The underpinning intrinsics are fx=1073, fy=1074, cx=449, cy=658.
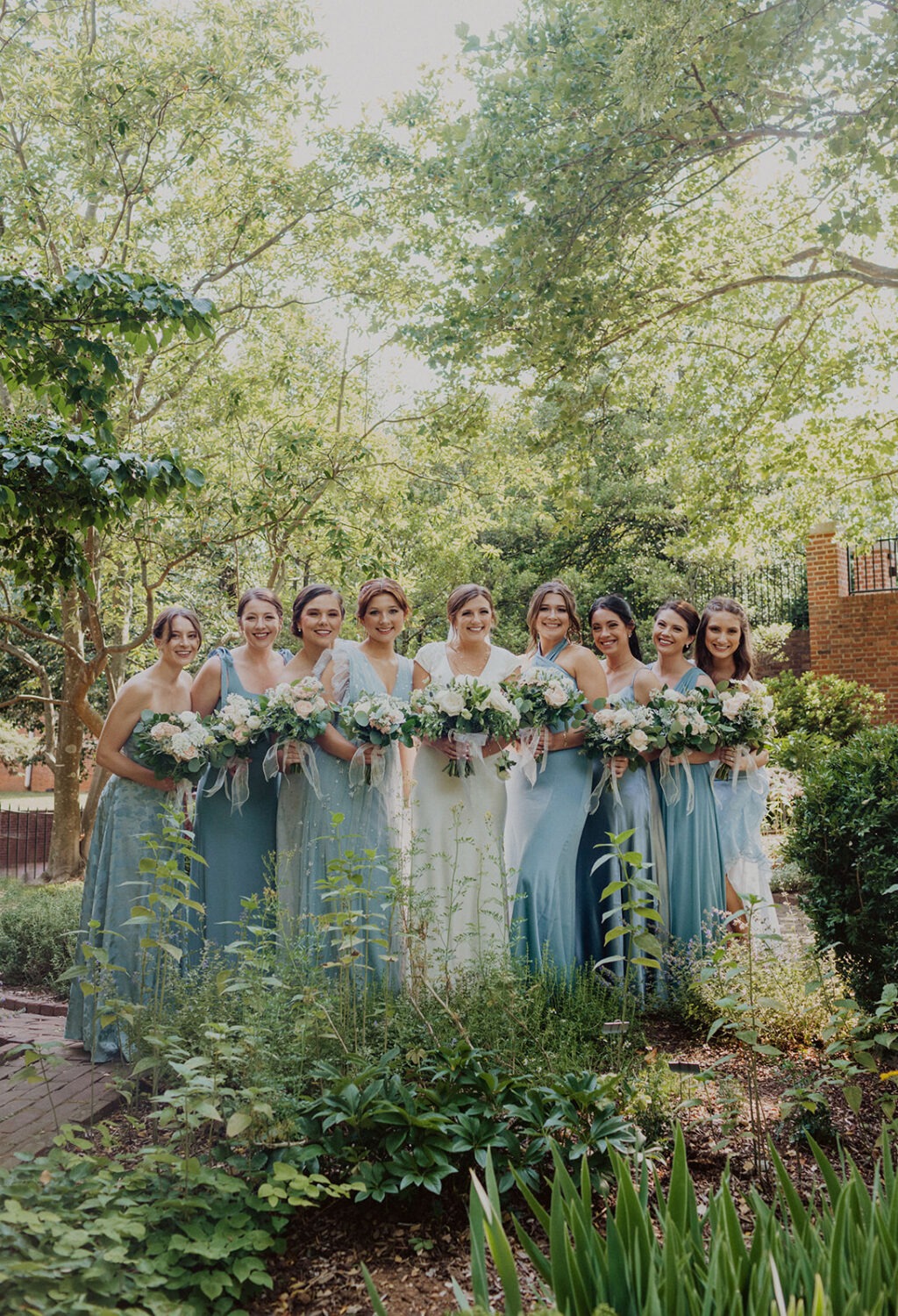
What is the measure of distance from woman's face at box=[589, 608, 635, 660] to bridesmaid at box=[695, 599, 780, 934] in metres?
0.55

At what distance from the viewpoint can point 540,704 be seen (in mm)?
5738

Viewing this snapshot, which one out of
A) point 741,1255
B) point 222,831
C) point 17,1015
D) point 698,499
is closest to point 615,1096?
point 741,1255

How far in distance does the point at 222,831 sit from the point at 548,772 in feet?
5.98

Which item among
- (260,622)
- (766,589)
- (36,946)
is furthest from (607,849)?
(766,589)

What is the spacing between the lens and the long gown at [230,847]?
5699mm

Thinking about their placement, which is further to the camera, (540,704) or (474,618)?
(474,618)

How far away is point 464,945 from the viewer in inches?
230

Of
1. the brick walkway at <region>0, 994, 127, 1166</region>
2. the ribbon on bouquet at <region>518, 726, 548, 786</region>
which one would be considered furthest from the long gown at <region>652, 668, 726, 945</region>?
the brick walkway at <region>0, 994, 127, 1166</region>

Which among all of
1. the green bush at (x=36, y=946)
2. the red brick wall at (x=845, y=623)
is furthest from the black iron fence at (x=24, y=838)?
the red brick wall at (x=845, y=623)

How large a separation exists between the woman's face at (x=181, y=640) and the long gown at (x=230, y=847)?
32 cm

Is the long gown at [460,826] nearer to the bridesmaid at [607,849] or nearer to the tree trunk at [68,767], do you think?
the bridesmaid at [607,849]

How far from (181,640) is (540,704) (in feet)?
6.34

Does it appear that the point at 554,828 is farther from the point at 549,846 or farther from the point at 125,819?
the point at 125,819

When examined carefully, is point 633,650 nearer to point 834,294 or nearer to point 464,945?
point 464,945
